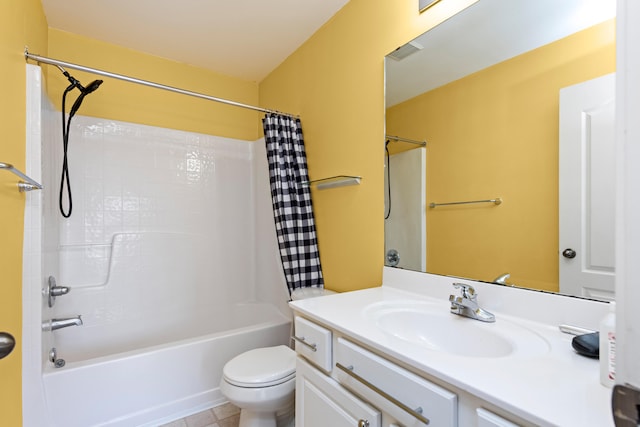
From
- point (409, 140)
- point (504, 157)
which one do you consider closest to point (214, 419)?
point (409, 140)

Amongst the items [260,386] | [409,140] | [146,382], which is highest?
[409,140]

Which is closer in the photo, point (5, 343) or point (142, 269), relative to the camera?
point (5, 343)

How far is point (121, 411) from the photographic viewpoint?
1.63 metres

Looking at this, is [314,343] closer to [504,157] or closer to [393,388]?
[393,388]

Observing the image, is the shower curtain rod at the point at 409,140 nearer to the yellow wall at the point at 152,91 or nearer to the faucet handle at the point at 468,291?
the faucet handle at the point at 468,291

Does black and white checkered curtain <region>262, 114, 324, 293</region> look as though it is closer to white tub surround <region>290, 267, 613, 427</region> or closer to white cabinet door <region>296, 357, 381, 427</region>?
white tub surround <region>290, 267, 613, 427</region>

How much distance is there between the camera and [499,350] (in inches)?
34.6

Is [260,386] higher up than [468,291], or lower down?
lower down

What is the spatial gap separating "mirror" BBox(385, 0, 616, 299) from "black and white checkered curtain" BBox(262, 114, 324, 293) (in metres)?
0.64

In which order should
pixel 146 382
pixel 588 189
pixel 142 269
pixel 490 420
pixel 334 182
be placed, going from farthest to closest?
1. pixel 142 269
2. pixel 334 182
3. pixel 146 382
4. pixel 588 189
5. pixel 490 420

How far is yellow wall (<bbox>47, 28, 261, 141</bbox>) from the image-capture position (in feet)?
6.97

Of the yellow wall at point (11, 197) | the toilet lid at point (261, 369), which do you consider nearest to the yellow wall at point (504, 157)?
the toilet lid at point (261, 369)

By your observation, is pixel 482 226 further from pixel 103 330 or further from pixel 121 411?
pixel 103 330

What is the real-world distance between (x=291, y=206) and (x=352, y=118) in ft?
2.25
